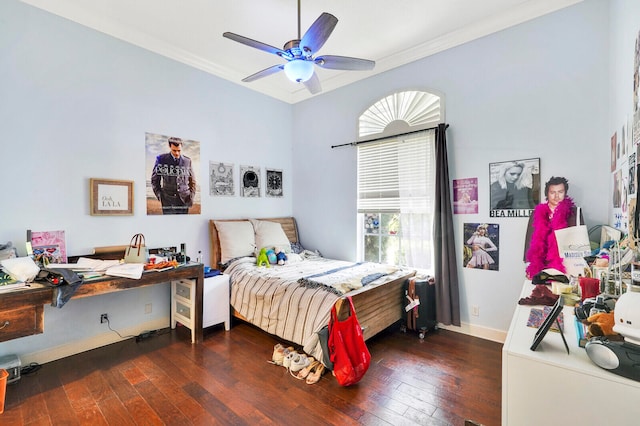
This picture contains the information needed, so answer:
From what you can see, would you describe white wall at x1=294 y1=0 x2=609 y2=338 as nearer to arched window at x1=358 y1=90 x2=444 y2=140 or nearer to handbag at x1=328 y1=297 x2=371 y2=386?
arched window at x1=358 y1=90 x2=444 y2=140

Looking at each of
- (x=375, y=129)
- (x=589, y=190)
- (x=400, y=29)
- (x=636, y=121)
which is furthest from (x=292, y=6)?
(x=589, y=190)

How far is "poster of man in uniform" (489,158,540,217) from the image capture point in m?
2.67

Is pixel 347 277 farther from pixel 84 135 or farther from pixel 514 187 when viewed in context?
pixel 84 135

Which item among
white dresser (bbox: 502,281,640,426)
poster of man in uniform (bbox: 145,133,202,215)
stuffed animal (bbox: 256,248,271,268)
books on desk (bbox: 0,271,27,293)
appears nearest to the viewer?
white dresser (bbox: 502,281,640,426)

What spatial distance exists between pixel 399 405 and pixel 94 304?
9.11 feet

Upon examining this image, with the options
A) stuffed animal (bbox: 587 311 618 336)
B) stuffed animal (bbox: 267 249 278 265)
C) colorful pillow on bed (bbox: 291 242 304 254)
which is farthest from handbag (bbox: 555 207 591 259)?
colorful pillow on bed (bbox: 291 242 304 254)

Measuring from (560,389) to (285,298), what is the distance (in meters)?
2.11

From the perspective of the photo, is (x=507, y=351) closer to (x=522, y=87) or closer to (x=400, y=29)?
(x=522, y=87)

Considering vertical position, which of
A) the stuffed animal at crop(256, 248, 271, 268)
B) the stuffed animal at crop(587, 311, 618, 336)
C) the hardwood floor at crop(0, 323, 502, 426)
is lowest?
the hardwood floor at crop(0, 323, 502, 426)

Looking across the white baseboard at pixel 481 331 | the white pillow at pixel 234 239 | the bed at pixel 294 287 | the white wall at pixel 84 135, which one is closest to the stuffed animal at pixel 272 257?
the bed at pixel 294 287

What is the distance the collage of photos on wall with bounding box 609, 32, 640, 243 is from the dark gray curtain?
1.22 meters

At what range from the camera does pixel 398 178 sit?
11.7 feet

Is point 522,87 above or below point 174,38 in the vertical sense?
below

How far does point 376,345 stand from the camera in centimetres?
284
